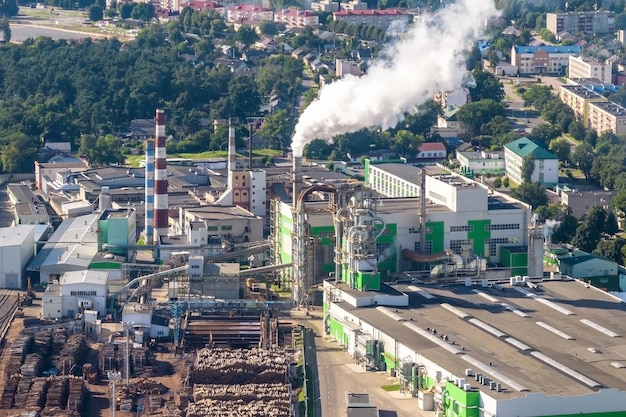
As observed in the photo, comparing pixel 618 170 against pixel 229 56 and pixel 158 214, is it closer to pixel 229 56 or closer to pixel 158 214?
pixel 158 214

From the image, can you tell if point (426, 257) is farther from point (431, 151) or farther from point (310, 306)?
point (431, 151)

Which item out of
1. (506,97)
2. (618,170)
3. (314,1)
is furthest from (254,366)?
(314,1)

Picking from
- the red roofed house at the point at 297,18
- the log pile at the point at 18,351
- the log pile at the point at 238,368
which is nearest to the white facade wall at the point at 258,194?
the log pile at the point at 18,351

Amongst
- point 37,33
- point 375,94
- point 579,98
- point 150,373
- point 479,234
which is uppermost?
point 375,94

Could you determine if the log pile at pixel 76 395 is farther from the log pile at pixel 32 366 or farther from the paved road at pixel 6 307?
the paved road at pixel 6 307

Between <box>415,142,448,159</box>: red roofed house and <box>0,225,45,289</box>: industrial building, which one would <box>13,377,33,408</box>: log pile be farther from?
<box>415,142,448,159</box>: red roofed house

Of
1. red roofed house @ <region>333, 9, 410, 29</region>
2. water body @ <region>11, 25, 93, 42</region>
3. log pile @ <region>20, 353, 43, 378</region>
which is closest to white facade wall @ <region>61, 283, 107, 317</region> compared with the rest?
log pile @ <region>20, 353, 43, 378</region>

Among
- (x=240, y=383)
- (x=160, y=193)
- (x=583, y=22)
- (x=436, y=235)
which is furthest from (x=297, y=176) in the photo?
(x=583, y=22)
